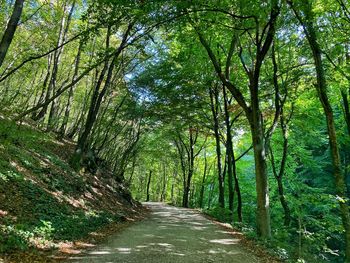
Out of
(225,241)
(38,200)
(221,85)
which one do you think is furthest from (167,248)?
(221,85)

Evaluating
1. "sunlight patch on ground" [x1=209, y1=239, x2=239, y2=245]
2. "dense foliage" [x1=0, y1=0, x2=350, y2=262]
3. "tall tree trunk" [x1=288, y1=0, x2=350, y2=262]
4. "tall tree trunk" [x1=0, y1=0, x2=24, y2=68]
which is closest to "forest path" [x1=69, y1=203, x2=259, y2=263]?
"sunlight patch on ground" [x1=209, y1=239, x2=239, y2=245]

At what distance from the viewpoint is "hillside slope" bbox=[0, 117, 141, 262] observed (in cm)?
679

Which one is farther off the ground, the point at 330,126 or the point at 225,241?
the point at 330,126

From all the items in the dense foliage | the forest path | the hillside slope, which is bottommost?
the forest path

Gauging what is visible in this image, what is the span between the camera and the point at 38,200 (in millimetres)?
9180

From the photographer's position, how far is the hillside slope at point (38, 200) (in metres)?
6.79

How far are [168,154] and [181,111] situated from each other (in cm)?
1640

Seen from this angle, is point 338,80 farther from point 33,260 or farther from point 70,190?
point 33,260

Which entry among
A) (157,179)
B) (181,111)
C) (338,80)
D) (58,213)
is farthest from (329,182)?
(157,179)

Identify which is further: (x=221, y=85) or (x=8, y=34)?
(x=221, y=85)

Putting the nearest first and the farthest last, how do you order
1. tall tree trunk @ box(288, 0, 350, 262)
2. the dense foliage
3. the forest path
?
the forest path → the dense foliage → tall tree trunk @ box(288, 0, 350, 262)

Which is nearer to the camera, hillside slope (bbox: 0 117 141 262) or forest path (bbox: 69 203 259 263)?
hillside slope (bbox: 0 117 141 262)

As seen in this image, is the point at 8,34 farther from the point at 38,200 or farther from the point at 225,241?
the point at 225,241

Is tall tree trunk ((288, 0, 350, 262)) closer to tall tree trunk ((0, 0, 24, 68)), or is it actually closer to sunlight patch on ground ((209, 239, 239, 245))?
sunlight patch on ground ((209, 239, 239, 245))
